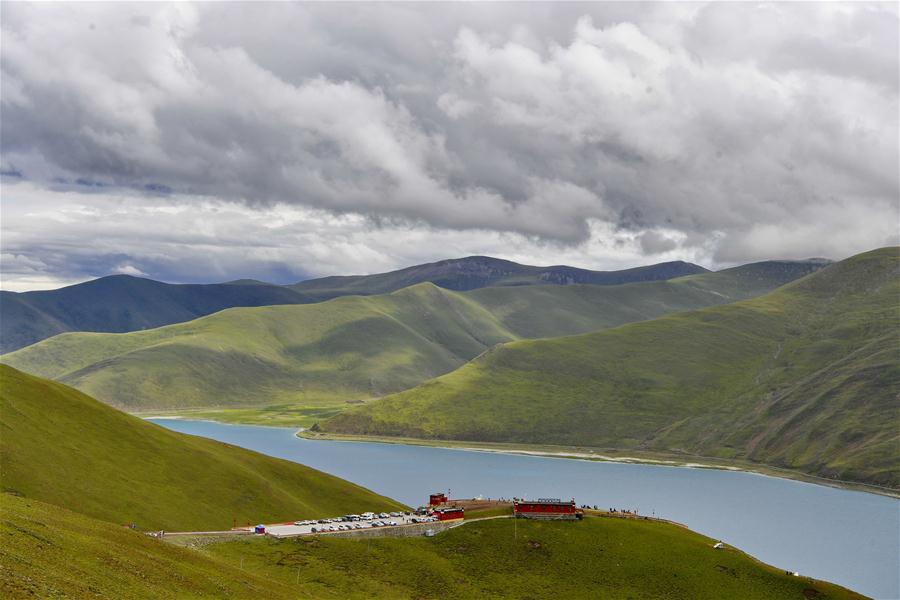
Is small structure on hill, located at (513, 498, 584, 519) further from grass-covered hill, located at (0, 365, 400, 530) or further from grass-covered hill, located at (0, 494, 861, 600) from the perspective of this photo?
grass-covered hill, located at (0, 365, 400, 530)

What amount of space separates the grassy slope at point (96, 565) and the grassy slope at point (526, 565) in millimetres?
11975

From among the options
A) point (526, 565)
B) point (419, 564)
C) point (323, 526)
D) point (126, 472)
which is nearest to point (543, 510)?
point (526, 565)

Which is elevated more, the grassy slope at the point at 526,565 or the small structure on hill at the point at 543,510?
the small structure on hill at the point at 543,510

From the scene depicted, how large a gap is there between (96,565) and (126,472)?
71824mm

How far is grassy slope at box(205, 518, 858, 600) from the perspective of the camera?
106m

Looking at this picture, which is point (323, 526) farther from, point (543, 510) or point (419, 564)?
point (543, 510)

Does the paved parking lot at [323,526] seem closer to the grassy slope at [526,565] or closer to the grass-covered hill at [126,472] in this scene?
the grassy slope at [526,565]

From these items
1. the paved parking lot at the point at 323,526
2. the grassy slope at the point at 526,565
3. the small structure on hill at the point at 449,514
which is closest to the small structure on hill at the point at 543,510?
the grassy slope at the point at 526,565

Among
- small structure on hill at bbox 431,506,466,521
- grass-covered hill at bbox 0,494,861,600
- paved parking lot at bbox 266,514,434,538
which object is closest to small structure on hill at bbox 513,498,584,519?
grass-covered hill at bbox 0,494,861,600

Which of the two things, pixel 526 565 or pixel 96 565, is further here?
pixel 526 565

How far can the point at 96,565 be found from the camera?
69875 millimetres

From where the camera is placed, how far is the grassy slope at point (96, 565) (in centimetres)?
5872

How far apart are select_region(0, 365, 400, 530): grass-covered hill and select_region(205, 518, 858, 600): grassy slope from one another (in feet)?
84.1

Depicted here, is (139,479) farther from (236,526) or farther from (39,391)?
(39,391)
